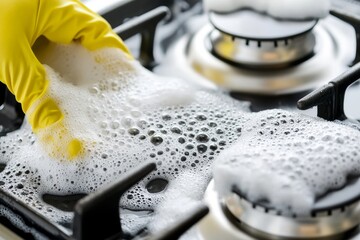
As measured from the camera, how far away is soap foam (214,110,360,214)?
2.00 ft

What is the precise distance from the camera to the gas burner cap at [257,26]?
2.84 ft

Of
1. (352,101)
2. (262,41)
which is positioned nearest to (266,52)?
(262,41)

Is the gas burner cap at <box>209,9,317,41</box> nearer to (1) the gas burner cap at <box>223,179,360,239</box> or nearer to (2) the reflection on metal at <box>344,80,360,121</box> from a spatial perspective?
(2) the reflection on metal at <box>344,80,360,121</box>

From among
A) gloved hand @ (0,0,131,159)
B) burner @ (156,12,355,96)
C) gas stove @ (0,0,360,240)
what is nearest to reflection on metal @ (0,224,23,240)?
gas stove @ (0,0,360,240)

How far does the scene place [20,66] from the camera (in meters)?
0.74

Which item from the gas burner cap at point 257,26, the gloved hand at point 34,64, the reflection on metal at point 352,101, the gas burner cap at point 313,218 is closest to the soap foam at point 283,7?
the gas burner cap at point 257,26

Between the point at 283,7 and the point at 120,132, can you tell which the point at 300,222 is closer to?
the point at 120,132

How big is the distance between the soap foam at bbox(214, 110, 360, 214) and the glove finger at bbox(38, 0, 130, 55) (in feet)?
0.76

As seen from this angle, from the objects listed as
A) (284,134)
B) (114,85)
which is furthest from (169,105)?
(284,134)

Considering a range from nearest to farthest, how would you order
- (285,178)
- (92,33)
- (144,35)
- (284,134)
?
(285,178), (284,134), (92,33), (144,35)

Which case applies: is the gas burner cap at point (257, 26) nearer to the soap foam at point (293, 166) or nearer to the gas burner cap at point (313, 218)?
the soap foam at point (293, 166)

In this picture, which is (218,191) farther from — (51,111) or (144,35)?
(144,35)

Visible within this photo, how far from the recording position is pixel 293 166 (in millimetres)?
633

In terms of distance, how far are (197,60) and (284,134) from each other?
0.23 meters
